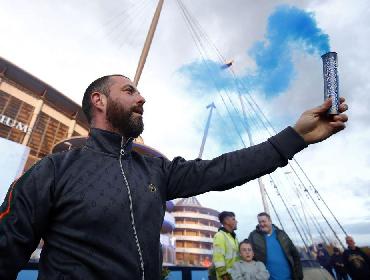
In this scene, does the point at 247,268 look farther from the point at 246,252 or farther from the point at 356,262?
the point at 356,262

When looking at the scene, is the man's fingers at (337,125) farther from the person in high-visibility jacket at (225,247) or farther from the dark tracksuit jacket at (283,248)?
the dark tracksuit jacket at (283,248)

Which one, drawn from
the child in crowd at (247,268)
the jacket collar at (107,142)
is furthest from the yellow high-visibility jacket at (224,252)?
the jacket collar at (107,142)

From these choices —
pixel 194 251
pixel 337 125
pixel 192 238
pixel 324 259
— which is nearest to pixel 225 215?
pixel 337 125

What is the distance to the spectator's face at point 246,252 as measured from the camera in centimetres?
510

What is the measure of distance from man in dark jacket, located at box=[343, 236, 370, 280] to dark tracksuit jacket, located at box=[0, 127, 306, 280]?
8864 mm

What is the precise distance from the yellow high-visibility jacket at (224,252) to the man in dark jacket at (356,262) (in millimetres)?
5209

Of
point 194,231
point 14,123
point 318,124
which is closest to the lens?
point 318,124

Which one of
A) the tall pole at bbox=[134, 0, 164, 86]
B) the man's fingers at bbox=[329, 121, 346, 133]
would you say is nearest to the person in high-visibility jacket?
the man's fingers at bbox=[329, 121, 346, 133]

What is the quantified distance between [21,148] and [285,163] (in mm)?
13876

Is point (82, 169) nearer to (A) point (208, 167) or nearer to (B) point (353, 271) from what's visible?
(A) point (208, 167)

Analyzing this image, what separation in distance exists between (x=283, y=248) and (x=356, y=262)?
484 cm

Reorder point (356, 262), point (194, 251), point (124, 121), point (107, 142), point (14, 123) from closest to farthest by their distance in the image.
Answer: point (107, 142), point (124, 121), point (356, 262), point (14, 123), point (194, 251)

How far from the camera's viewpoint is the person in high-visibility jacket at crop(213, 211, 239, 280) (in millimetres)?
4844

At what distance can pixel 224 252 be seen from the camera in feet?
16.8
